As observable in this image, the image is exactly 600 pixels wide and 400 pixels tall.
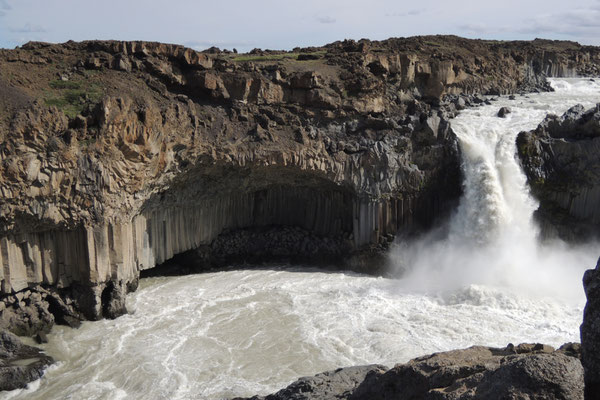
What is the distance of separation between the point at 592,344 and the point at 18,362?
62.5 ft

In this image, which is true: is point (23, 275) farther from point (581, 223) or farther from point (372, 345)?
point (581, 223)

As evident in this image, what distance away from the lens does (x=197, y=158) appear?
28.2 metres

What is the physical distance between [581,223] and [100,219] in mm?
23144

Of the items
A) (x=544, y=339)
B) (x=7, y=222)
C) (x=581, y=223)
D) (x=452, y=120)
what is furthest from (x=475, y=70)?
(x=7, y=222)

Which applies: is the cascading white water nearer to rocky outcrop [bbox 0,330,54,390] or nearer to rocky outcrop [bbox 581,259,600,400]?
rocky outcrop [bbox 0,330,54,390]

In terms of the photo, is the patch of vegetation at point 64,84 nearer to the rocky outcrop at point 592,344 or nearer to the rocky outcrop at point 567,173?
the rocky outcrop at point 567,173

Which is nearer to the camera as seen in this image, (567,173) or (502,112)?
(567,173)

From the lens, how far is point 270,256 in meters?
32.4

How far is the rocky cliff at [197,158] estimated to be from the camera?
2367 centimetres

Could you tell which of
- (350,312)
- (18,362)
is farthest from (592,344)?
(18,362)

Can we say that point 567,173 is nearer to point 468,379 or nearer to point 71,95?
point 71,95

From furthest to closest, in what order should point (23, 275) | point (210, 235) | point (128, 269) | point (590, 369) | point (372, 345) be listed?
1. point (210, 235)
2. point (128, 269)
3. point (23, 275)
4. point (372, 345)
5. point (590, 369)

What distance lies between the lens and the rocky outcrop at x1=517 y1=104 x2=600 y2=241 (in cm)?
3017

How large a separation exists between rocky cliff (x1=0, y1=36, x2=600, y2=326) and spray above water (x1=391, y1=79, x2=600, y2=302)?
1177 millimetres
